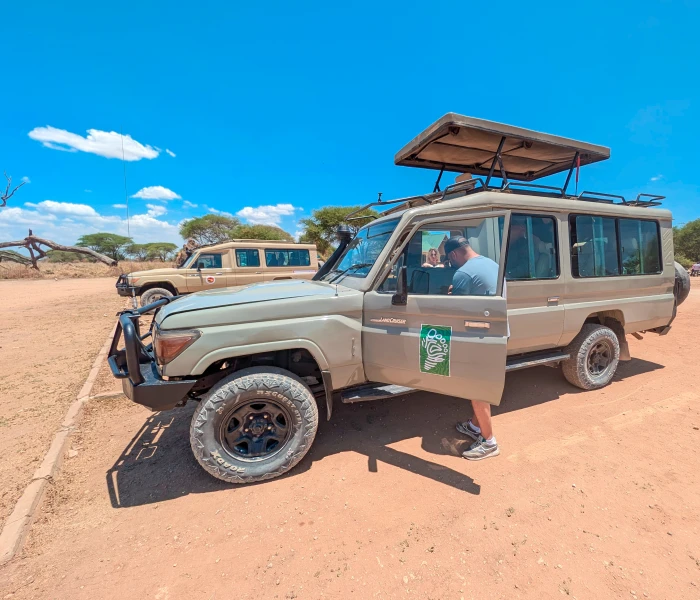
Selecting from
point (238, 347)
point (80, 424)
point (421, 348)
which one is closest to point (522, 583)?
point (421, 348)

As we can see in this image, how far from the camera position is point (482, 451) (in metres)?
2.82

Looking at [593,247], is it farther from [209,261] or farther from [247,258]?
[209,261]

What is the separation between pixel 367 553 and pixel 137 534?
1.52 meters

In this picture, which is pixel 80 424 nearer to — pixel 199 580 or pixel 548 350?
pixel 199 580

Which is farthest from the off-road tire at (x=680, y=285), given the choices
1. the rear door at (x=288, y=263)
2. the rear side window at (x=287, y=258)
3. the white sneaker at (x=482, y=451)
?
the rear side window at (x=287, y=258)

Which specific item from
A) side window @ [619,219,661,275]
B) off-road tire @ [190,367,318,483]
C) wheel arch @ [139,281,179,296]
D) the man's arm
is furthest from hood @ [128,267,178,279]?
side window @ [619,219,661,275]

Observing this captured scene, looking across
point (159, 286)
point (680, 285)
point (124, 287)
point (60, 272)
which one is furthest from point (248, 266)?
point (60, 272)

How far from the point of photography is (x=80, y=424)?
342cm

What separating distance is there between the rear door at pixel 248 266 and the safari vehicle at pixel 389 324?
6.50 meters

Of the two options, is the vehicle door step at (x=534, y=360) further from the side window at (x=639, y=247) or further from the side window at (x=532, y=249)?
the side window at (x=639, y=247)

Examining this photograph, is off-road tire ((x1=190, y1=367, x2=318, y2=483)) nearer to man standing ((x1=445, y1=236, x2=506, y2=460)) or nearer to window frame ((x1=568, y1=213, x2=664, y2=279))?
man standing ((x1=445, y1=236, x2=506, y2=460))

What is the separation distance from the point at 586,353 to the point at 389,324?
9.31 ft

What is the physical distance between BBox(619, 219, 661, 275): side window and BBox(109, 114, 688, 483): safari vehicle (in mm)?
247

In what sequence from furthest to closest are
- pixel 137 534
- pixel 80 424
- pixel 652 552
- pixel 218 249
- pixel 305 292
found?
pixel 218 249 → pixel 80 424 → pixel 305 292 → pixel 137 534 → pixel 652 552
